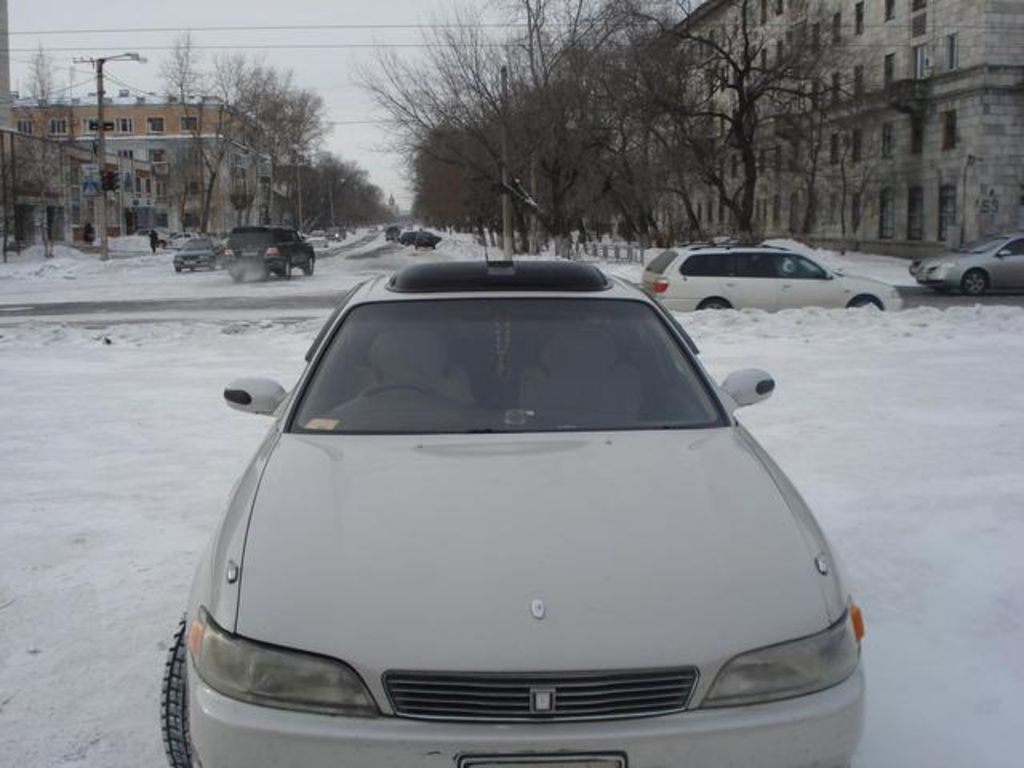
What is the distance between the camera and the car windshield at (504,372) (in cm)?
369

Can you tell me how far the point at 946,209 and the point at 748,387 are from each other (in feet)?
158

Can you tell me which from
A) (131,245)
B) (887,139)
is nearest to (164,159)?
(131,245)

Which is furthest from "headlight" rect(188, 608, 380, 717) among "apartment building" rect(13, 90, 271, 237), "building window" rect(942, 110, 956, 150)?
"apartment building" rect(13, 90, 271, 237)

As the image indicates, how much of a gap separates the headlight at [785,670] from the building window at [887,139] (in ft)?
181

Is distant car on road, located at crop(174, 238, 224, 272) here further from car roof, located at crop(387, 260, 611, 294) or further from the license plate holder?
the license plate holder

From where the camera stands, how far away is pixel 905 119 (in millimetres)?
51375

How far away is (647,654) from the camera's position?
236cm

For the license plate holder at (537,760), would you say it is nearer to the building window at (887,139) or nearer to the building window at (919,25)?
the building window at (919,25)

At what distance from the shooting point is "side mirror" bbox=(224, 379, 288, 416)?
4.23 meters

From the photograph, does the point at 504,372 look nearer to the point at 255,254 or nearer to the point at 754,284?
the point at 754,284

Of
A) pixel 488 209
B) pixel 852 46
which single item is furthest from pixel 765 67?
pixel 488 209

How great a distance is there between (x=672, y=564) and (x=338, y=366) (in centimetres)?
182

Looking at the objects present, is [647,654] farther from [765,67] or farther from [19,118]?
[19,118]

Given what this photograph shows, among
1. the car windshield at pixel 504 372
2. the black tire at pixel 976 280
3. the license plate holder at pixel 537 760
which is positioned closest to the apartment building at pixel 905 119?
the black tire at pixel 976 280
